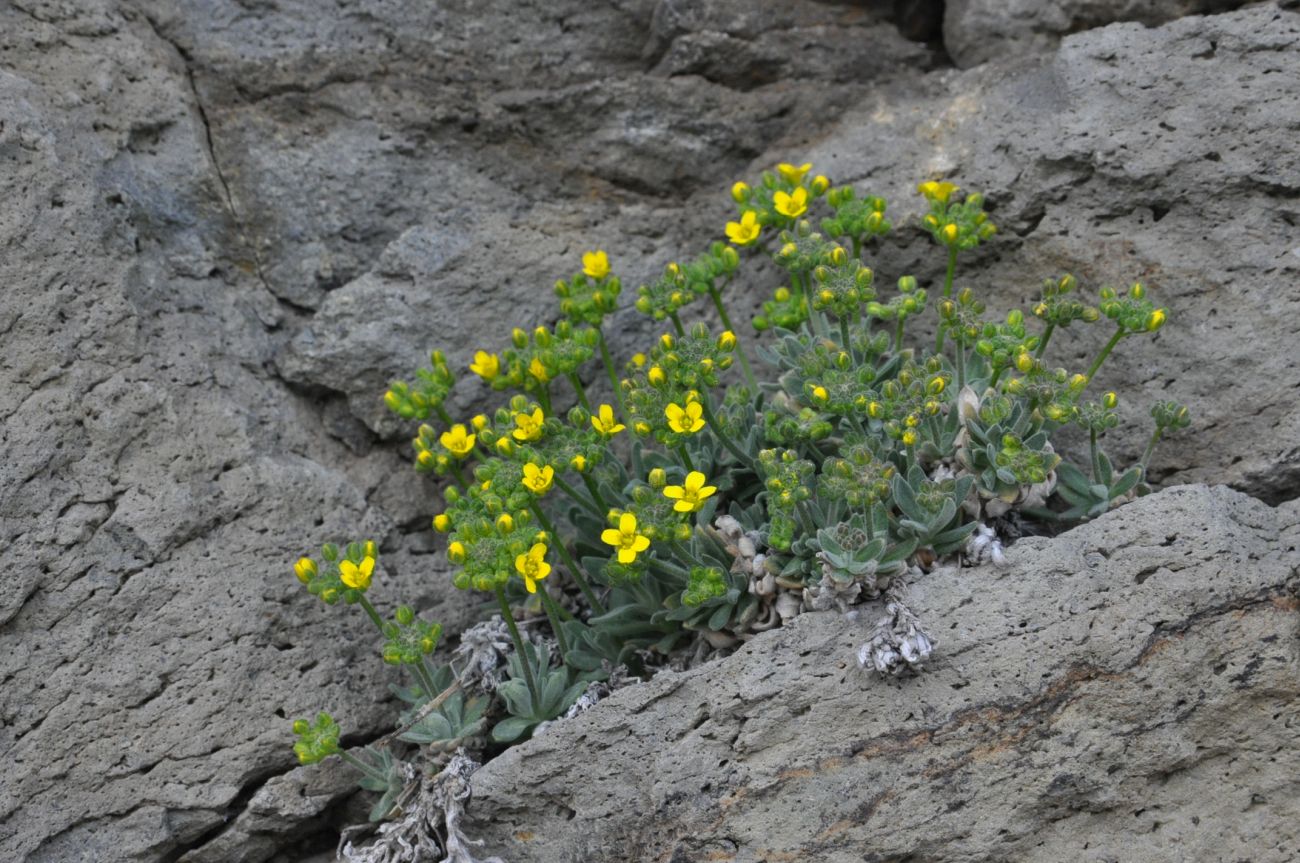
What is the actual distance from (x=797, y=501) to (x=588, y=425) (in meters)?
0.88

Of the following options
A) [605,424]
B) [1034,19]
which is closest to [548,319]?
[605,424]

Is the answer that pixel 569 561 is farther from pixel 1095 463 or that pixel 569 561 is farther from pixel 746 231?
pixel 1095 463

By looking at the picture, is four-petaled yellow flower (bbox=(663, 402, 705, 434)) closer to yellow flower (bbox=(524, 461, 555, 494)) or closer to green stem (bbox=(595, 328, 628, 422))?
yellow flower (bbox=(524, 461, 555, 494))

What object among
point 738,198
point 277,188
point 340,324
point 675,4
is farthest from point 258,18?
point 738,198

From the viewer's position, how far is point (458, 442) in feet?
13.9

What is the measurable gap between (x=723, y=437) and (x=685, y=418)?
0.95 ft

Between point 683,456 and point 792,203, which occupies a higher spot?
point 792,203

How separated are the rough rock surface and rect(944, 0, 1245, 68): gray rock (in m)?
2.49

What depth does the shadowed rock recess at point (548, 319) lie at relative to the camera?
344 centimetres

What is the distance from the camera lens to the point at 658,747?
363 cm

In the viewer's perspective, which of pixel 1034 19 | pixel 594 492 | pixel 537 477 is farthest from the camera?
pixel 1034 19

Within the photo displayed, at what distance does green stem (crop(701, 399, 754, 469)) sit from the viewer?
13.3 ft

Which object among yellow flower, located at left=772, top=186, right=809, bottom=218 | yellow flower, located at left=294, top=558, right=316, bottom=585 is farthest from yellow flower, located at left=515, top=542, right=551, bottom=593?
yellow flower, located at left=772, top=186, right=809, bottom=218

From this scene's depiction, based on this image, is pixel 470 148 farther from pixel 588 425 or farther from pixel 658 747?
pixel 658 747
